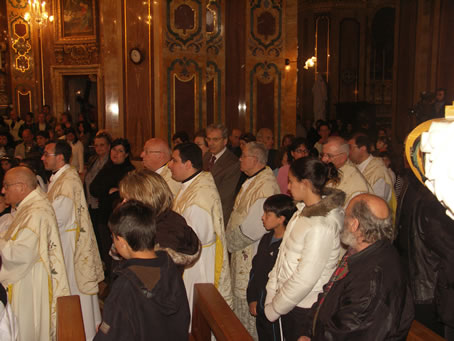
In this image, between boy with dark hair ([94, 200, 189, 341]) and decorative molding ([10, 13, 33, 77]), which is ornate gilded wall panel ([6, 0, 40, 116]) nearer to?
decorative molding ([10, 13, 33, 77])

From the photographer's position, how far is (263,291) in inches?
126

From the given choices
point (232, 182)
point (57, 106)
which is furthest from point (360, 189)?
point (57, 106)

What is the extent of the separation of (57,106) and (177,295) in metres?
14.6

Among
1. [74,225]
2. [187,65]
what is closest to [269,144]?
[187,65]

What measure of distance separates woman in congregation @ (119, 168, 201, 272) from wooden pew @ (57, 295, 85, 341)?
620mm

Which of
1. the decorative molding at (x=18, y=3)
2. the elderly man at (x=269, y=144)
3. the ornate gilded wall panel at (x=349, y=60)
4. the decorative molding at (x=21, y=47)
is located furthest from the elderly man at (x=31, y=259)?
the ornate gilded wall panel at (x=349, y=60)

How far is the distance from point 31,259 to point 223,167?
233 centimetres

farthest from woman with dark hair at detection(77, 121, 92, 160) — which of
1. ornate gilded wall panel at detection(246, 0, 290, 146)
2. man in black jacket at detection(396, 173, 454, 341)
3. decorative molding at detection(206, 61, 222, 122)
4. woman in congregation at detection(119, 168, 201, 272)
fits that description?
woman in congregation at detection(119, 168, 201, 272)

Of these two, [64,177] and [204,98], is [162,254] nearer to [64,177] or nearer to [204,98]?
[64,177]

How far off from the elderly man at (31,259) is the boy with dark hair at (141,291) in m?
1.57

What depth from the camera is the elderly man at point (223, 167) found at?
199 inches

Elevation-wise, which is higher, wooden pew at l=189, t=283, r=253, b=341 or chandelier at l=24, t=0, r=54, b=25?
chandelier at l=24, t=0, r=54, b=25

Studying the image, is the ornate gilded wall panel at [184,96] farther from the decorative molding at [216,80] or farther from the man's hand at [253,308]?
the man's hand at [253,308]

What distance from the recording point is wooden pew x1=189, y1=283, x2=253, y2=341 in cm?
233
